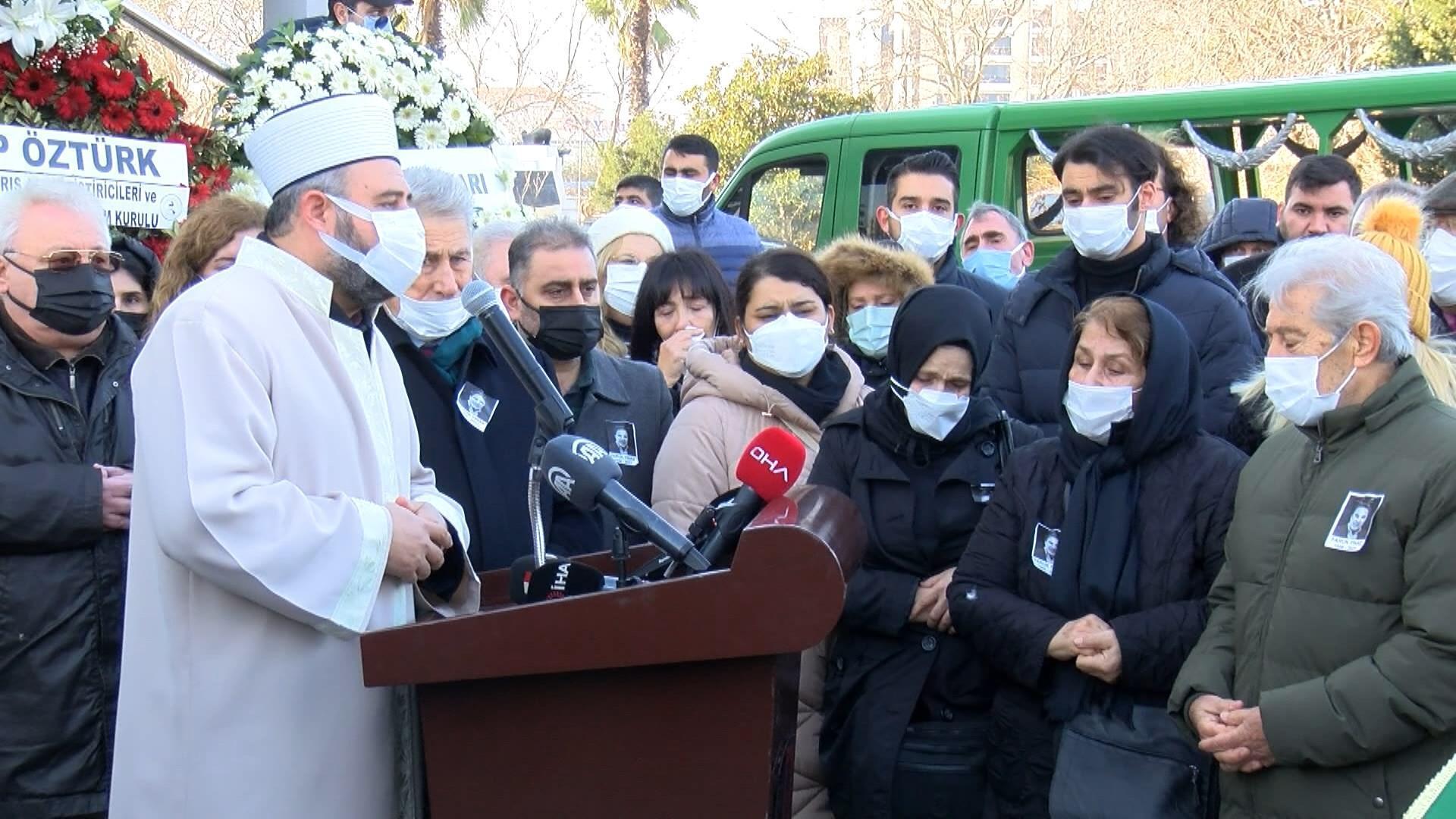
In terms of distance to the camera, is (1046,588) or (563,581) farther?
(1046,588)

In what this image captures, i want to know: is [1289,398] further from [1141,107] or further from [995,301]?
[1141,107]

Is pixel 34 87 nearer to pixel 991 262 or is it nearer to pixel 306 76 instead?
pixel 306 76

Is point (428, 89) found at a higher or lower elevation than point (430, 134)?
higher

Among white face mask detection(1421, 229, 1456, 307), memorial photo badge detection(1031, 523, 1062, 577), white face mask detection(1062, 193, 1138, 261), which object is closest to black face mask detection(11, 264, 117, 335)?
memorial photo badge detection(1031, 523, 1062, 577)

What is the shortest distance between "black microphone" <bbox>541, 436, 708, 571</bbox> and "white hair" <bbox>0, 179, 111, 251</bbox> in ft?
7.66

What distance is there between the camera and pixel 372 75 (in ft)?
17.5

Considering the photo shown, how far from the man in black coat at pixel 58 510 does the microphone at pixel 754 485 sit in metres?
2.03

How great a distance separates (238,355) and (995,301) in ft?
11.9

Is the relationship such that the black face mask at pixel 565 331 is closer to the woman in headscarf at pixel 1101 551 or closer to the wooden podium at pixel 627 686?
the woman in headscarf at pixel 1101 551

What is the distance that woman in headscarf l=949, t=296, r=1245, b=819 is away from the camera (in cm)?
348

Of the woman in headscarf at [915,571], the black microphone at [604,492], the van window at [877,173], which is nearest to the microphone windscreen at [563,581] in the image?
the black microphone at [604,492]

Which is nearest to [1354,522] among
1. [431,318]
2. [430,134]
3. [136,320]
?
[431,318]

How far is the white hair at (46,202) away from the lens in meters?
3.98

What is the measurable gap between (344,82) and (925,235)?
2.42 metres
